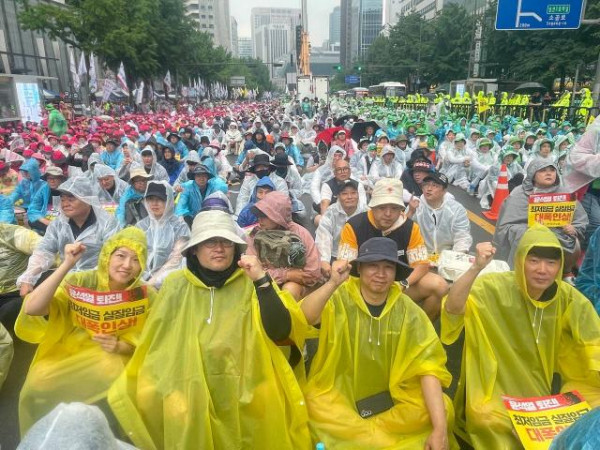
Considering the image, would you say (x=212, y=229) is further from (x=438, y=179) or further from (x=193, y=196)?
(x=193, y=196)

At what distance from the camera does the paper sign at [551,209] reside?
424 centimetres

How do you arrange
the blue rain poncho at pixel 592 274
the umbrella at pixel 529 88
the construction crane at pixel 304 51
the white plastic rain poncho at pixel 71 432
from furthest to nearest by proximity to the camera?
the construction crane at pixel 304 51 → the umbrella at pixel 529 88 → the blue rain poncho at pixel 592 274 → the white plastic rain poncho at pixel 71 432

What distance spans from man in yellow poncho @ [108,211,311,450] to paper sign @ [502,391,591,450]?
1150mm

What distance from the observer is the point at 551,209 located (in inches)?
168

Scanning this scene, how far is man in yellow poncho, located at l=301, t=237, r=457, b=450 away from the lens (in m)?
2.63

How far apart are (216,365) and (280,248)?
57.3 inches

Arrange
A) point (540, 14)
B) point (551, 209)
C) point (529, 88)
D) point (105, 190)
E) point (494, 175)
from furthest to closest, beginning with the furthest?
point (529, 88) < point (540, 14) < point (494, 175) < point (105, 190) < point (551, 209)

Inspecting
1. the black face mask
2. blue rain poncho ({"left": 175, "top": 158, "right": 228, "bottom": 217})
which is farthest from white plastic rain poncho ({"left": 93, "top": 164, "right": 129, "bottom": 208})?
the black face mask

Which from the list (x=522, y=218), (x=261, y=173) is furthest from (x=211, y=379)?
(x=261, y=173)

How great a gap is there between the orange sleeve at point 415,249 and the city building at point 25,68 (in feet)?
64.6

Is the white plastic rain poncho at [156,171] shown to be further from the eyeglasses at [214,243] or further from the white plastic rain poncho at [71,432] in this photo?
the white plastic rain poncho at [71,432]

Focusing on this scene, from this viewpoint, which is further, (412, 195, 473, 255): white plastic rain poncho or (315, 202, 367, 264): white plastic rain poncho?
(315, 202, 367, 264): white plastic rain poncho

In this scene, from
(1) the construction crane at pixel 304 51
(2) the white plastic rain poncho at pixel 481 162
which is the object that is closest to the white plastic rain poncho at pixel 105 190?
(2) the white plastic rain poncho at pixel 481 162

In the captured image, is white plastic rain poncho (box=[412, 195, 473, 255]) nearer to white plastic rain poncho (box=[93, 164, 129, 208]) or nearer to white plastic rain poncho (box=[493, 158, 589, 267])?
white plastic rain poncho (box=[493, 158, 589, 267])
